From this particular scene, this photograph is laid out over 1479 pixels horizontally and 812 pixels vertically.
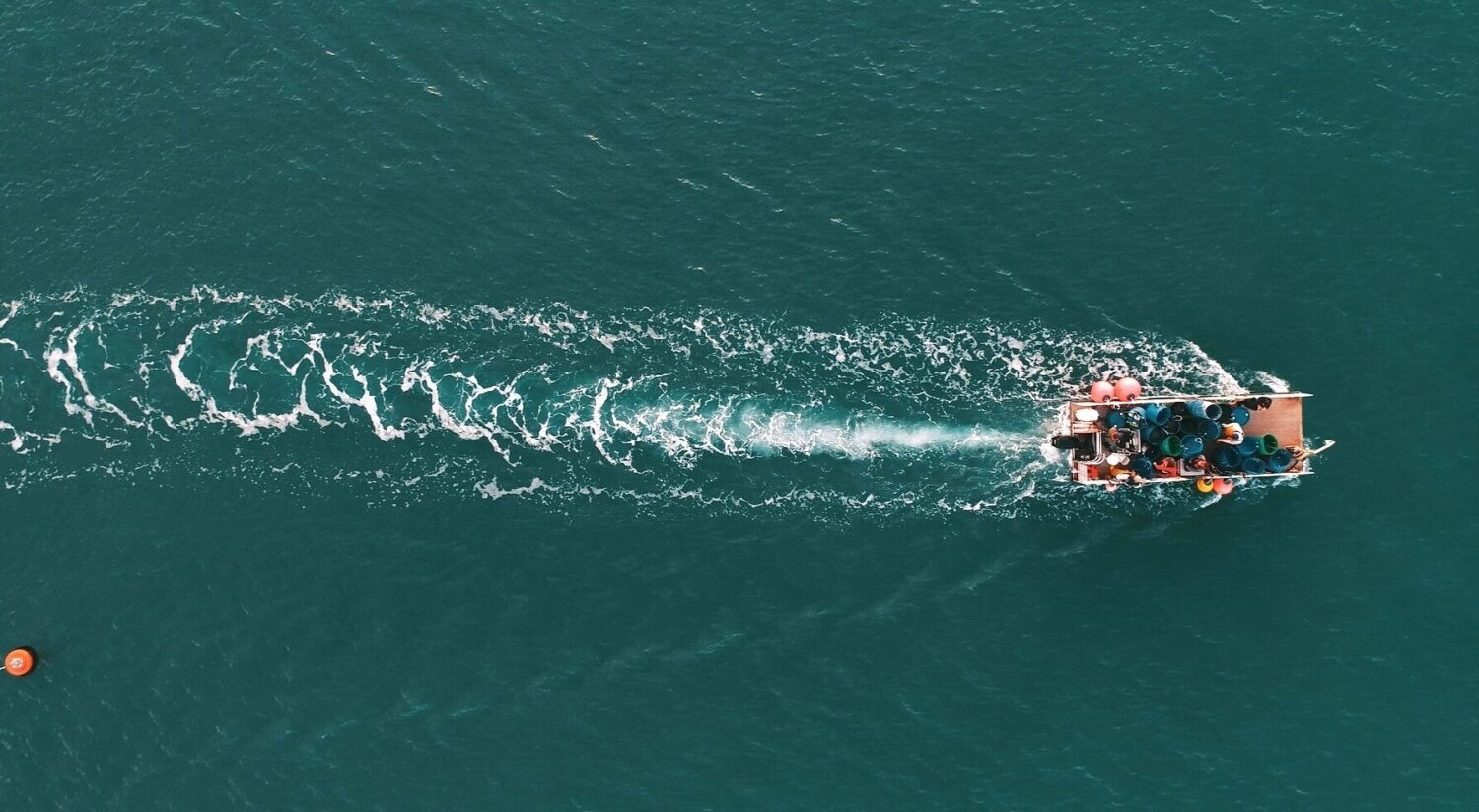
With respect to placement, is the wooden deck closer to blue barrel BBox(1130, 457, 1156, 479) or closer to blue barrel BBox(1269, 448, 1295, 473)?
blue barrel BBox(1269, 448, 1295, 473)

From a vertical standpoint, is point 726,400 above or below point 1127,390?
below

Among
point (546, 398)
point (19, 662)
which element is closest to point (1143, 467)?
point (546, 398)

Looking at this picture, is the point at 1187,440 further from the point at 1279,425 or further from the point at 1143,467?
the point at 1279,425

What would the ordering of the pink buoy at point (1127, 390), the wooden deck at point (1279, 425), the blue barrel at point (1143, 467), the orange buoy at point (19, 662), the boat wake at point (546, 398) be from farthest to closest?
the boat wake at point (546, 398), the orange buoy at point (19, 662), the pink buoy at point (1127, 390), the wooden deck at point (1279, 425), the blue barrel at point (1143, 467)

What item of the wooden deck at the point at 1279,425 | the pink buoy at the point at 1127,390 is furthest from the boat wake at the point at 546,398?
the wooden deck at the point at 1279,425

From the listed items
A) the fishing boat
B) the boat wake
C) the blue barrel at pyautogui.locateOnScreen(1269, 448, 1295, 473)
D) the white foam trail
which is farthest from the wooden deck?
the white foam trail

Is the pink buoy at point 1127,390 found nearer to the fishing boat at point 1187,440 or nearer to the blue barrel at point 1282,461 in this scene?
the fishing boat at point 1187,440
